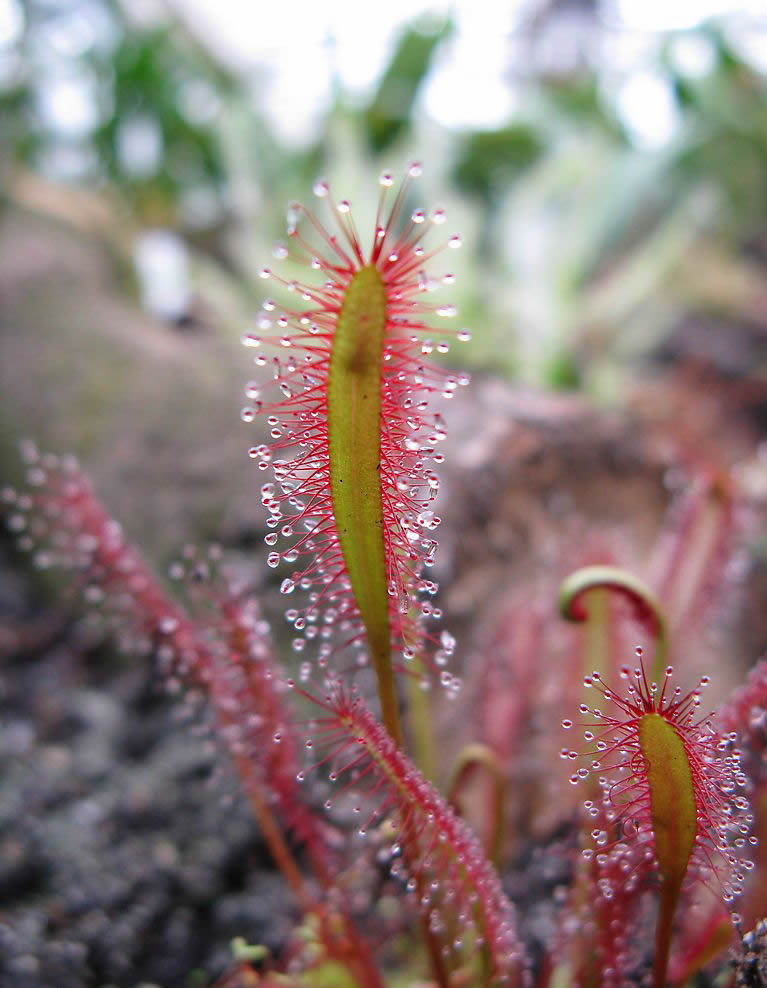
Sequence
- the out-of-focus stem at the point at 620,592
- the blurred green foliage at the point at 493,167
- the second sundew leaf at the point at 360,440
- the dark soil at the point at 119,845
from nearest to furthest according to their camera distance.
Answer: the second sundew leaf at the point at 360,440, the out-of-focus stem at the point at 620,592, the dark soil at the point at 119,845, the blurred green foliage at the point at 493,167

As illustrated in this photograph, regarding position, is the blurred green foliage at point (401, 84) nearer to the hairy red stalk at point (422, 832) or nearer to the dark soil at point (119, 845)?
the dark soil at point (119, 845)

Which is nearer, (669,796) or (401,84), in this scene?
(669,796)

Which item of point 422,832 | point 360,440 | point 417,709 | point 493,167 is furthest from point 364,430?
point 493,167

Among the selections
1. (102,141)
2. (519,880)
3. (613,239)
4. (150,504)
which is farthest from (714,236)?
(519,880)

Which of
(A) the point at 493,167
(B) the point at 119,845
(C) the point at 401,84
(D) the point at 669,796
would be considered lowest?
(D) the point at 669,796

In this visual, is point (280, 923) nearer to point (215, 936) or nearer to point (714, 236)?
point (215, 936)

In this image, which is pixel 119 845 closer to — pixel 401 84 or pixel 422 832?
pixel 422 832

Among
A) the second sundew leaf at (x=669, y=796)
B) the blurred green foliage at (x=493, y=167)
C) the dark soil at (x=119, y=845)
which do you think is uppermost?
the blurred green foliage at (x=493, y=167)

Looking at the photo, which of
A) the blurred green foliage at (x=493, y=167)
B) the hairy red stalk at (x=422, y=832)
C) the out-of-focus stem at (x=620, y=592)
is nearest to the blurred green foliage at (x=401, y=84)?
the blurred green foliage at (x=493, y=167)
